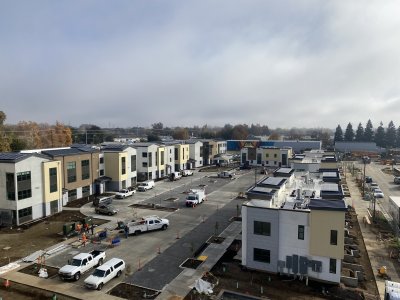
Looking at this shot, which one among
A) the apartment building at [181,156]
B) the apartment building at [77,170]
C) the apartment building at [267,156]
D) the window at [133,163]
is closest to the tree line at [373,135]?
the apartment building at [267,156]

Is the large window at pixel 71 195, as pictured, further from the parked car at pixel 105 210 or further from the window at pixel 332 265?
the window at pixel 332 265

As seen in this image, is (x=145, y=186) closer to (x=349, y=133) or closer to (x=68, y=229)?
(x=68, y=229)

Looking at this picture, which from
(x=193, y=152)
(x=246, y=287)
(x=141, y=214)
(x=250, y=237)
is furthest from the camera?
(x=193, y=152)

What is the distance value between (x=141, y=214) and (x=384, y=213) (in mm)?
35465

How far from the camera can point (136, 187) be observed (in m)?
64.4

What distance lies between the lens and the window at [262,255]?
26.8 metres

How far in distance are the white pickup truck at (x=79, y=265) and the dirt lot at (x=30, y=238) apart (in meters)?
7.12

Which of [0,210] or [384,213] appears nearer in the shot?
[0,210]

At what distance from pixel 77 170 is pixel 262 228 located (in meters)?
36.7

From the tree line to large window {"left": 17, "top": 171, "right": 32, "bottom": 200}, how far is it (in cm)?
16790

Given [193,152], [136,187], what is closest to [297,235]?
[136,187]

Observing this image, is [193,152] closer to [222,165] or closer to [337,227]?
[222,165]

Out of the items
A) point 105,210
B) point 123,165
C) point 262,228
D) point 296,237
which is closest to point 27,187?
point 105,210

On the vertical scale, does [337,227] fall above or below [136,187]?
above
